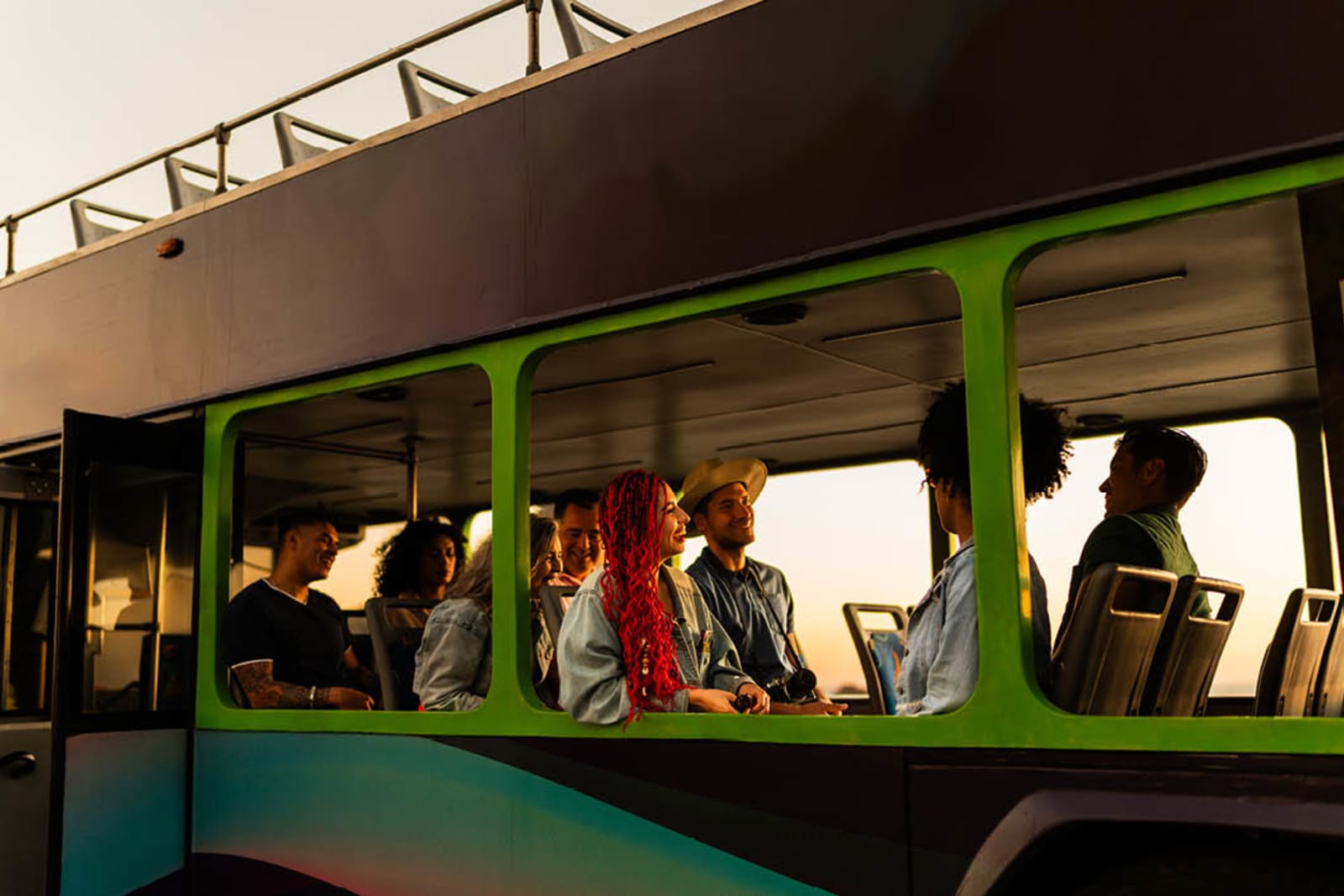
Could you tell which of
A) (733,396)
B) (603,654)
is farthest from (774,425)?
(603,654)

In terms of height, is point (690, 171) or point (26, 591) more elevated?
point (690, 171)

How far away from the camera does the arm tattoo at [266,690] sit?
15.4 ft

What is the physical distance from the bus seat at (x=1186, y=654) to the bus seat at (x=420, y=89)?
254 centimetres

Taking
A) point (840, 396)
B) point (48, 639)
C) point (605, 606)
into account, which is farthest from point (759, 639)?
point (48, 639)

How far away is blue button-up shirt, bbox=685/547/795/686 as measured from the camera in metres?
5.01

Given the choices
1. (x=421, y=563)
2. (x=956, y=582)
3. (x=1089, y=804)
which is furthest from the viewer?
(x=421, y=563)

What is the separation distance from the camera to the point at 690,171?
141 inches

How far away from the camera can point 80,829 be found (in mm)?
4535

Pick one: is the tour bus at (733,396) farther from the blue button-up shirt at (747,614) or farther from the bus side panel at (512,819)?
the blue button-up shirt at (747,614)

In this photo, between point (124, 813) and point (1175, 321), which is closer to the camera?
point (1175, 321)

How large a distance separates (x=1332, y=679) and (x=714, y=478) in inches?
79.8

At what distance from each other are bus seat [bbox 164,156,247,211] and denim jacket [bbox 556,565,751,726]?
235 cm

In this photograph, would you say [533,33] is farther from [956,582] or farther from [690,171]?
[956,582]

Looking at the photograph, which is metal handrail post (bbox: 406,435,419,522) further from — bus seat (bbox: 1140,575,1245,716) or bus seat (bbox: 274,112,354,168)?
bus seat (bbox: 1140,575,1245,716)
